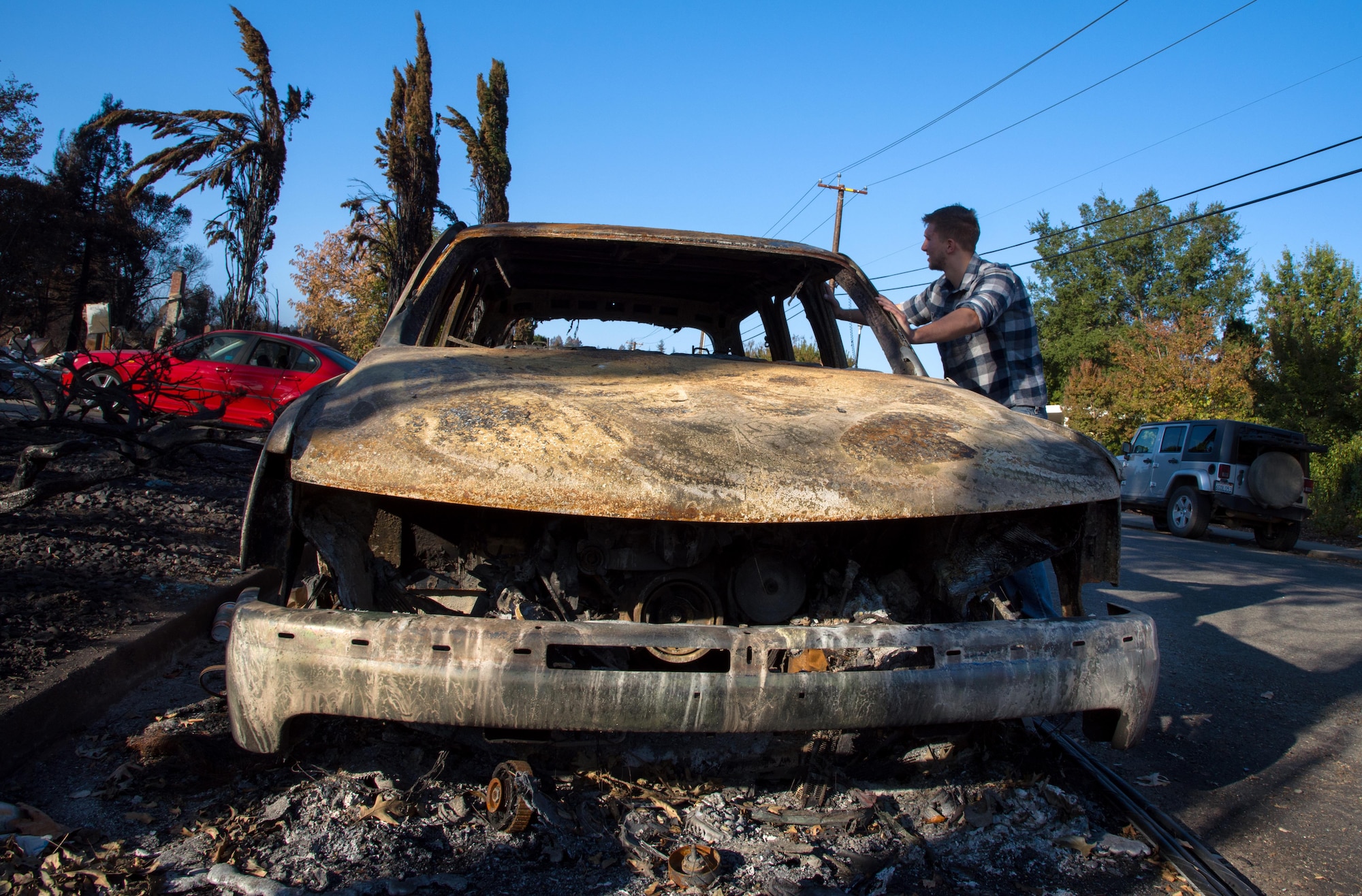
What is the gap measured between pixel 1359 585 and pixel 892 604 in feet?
26.0

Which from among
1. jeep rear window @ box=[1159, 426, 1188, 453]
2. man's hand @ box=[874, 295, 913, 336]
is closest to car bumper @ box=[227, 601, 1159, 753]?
man's hand @ box=[874, 295, 913, 336]

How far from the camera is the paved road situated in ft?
7.01

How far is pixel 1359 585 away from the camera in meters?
7.66

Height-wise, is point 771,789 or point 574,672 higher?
point 574,672

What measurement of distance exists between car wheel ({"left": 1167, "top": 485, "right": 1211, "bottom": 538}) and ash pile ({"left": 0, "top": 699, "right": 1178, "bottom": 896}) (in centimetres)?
1228

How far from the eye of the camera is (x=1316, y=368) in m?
17.5

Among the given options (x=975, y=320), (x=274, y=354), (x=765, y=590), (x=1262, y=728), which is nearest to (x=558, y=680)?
(x=765, y=590)

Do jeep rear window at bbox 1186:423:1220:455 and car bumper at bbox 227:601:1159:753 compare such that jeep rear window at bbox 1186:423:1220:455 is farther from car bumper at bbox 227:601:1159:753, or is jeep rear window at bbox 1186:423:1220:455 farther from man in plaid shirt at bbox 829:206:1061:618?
car bumper at bbox 227:601:1159:753

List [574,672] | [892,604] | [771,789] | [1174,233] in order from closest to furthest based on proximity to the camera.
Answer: [574,672], [771,789], [892,604], [1174,233]

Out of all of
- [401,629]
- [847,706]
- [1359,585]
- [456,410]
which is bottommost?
[1359,585]

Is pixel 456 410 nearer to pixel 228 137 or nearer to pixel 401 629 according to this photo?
pixel 401 629

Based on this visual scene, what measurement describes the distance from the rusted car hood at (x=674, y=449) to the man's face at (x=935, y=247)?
1.45 metres

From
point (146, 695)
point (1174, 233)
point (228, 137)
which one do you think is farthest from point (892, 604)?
point (1174, 233)

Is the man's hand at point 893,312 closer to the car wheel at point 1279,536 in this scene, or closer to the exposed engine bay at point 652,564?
the exposed engine bay at point 652,564
